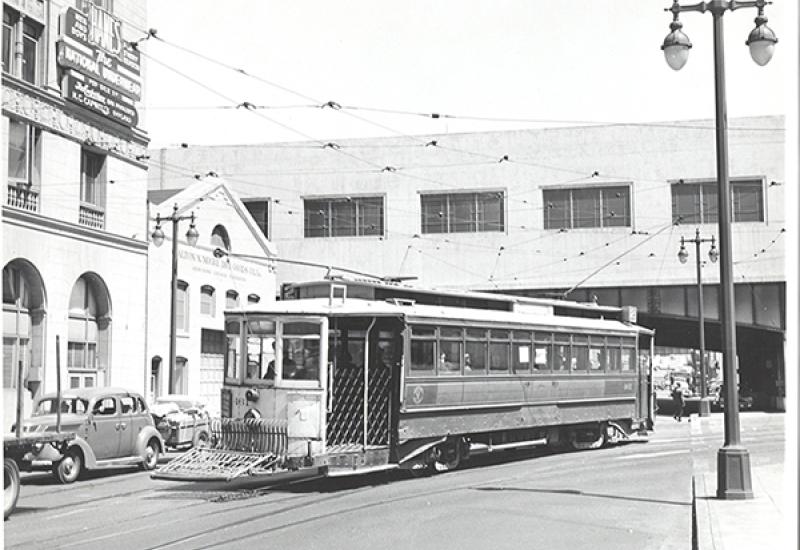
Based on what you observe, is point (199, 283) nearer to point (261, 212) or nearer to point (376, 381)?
point (261, 212)

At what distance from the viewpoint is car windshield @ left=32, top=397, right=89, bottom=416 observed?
19.5 metres

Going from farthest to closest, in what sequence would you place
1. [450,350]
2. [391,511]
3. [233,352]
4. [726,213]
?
[450,350], [233,352], [726,213], [391,511]

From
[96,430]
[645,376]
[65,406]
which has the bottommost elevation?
[96,430]

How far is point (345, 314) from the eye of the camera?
16.1m

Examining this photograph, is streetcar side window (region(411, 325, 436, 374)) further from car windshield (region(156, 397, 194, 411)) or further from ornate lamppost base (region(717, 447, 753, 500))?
car windshield (region(156, 397, 194, 411))

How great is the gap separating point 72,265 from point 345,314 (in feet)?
52.2

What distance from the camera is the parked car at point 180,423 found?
81.4 ft

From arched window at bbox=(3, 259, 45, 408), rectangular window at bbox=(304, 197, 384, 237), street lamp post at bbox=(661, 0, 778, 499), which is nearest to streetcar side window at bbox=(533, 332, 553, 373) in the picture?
street lamp post at bbox=(661, 0, 778, 499)

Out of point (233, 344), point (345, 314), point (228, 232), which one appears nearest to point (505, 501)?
point (345, 314)

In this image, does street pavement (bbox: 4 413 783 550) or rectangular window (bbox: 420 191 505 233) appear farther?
rectangular window (bbox: 420 191 505 233)

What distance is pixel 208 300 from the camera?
4003 centimetres

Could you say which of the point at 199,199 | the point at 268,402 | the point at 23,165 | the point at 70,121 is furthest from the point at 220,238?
the point at 268,402

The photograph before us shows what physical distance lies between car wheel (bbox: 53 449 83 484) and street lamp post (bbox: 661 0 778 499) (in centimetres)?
1163

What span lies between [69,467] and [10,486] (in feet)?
15.6
